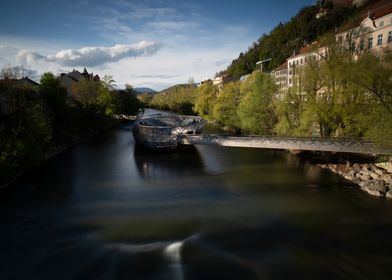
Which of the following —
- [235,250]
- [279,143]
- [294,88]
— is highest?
[294,88]

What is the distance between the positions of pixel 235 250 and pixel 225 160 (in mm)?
13970

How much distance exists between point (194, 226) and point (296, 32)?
82233 mm

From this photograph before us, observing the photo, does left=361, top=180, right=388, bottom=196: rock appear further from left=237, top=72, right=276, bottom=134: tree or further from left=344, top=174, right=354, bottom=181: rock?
left=237, top=72, right=276, bottom=134: tree

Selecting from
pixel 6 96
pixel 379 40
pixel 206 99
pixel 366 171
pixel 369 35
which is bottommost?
pixel 366 171

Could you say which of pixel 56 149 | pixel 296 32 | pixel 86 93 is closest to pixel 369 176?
pixel 56 149

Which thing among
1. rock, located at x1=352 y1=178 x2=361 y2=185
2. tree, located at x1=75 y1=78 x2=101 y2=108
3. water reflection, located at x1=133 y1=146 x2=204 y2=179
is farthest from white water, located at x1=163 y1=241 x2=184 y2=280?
tree, located at x1=75 y1=78 x2=101 y2=108

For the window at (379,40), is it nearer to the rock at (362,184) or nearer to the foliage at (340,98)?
the foliage at (340,98)

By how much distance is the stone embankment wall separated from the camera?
600 inches

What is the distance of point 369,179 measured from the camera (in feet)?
55.4

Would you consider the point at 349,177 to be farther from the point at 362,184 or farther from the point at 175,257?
the point at 175,257

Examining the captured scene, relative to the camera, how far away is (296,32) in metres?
81.7

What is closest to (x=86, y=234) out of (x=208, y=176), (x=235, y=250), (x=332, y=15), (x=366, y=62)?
(x=235, y=250)

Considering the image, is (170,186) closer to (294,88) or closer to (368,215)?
(368,215)

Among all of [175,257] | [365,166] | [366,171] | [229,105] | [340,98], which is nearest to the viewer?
[175,257]
